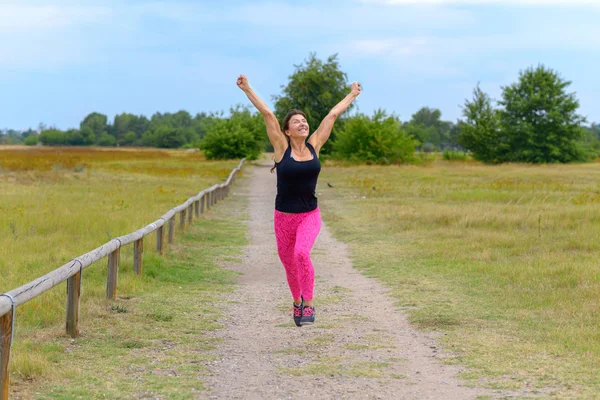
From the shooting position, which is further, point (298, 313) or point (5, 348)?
point (298, 313)

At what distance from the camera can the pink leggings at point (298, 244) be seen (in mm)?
6984

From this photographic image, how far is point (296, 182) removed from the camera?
6.88 m

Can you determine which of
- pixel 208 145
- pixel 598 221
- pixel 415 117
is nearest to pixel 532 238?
pixel 598 221

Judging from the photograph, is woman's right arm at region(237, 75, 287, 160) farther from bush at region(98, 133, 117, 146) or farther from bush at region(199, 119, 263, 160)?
bush at region(98, 133, 117, 146)

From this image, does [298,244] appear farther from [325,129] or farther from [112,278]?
[112,278]

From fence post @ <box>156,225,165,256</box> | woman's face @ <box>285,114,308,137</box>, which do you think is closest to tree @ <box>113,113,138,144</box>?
fence post @ <box>156,225,165,256</box>

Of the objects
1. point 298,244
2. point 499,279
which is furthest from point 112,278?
point 499,279

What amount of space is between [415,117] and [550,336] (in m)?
191

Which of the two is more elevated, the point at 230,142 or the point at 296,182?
the point at 230,142

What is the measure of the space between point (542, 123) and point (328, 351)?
209 feet

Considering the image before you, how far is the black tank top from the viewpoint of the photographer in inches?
269

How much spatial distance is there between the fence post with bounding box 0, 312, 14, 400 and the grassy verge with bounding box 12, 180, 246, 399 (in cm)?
40

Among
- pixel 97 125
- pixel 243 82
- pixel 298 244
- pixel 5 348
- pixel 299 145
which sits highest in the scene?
pixel 97 125

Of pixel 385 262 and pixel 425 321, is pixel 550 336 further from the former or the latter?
pixel 385 262
